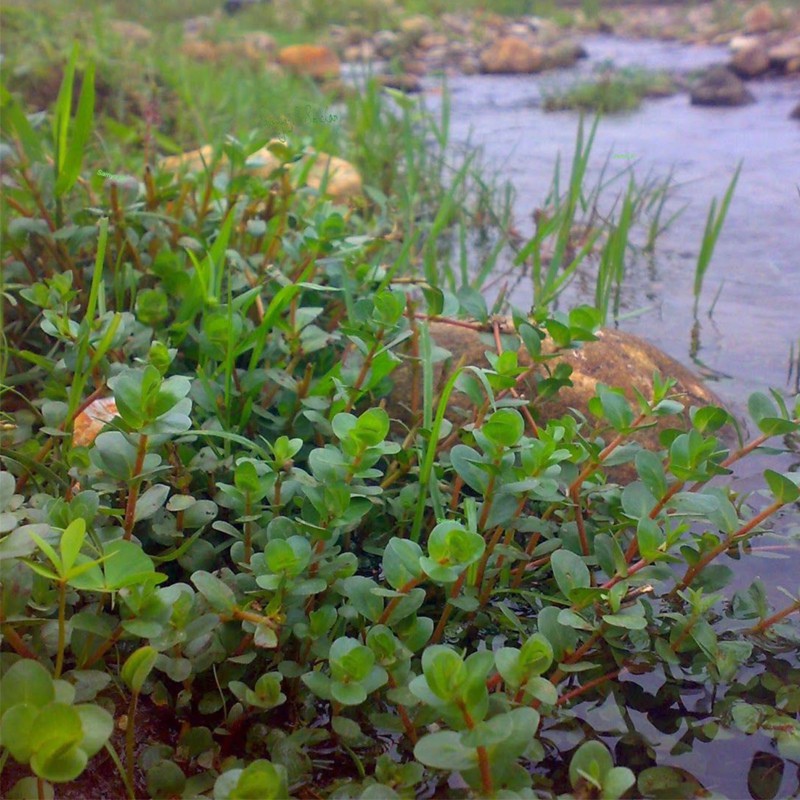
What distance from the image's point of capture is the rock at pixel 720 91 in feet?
20.8

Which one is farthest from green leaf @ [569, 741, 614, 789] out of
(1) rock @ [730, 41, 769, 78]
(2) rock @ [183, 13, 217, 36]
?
(2) rock @ [183, 13, 217, 36]

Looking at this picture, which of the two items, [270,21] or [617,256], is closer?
[617,256]

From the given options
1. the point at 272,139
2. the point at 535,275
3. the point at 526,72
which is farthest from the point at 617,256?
the point at 526,72

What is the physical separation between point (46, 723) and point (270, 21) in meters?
9.66

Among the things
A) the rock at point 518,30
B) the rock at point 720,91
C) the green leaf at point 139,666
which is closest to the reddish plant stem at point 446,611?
the green leaf at point 139,666

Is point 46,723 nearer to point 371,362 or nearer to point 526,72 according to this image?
point 371,362

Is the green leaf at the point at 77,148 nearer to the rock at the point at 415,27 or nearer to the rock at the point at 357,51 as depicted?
the rock at the point at 357,51

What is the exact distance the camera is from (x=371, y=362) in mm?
1517

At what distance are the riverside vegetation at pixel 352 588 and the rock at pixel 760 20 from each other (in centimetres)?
1005

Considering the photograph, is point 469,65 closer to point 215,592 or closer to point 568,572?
point 568,572

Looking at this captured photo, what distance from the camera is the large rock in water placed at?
6.13ft

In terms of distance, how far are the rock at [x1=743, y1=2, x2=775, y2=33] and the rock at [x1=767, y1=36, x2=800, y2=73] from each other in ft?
7.80

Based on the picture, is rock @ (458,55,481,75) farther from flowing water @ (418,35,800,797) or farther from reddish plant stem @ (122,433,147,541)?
reddish plant stem @ (122,433,147,541)

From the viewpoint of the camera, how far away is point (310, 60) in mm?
7453
